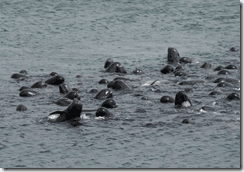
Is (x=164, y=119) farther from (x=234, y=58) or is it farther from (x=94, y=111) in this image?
(x=234, y=58)

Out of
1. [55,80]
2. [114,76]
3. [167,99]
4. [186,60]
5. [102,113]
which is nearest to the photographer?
[102,113]

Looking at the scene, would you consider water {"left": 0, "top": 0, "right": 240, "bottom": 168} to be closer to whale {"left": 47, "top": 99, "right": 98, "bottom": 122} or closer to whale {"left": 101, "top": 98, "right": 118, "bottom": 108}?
whale {"left": 101, "top": 98, "right": 118, "bottom": 108}

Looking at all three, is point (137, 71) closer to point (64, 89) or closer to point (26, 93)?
point (64, 89)

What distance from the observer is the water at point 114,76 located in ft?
38.8

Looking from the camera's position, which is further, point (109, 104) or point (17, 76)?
point (17, 76)

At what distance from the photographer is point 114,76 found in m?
19.9

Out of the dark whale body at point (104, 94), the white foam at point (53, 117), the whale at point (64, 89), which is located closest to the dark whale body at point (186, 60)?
the dark whale body at point (104, 94)

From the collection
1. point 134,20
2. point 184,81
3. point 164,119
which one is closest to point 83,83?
point 184,81

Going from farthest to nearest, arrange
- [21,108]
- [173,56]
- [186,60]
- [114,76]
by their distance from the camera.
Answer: [173,56]
[186,60]
[114,76]
[21,108]

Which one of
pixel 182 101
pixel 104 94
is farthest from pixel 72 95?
pixel 182 101

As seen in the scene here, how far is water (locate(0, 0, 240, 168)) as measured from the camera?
1183cm

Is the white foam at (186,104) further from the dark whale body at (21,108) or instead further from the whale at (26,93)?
the whale at (26,93)

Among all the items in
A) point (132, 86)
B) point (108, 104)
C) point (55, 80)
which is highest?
point (55, 80)

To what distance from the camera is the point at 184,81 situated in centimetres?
1817
